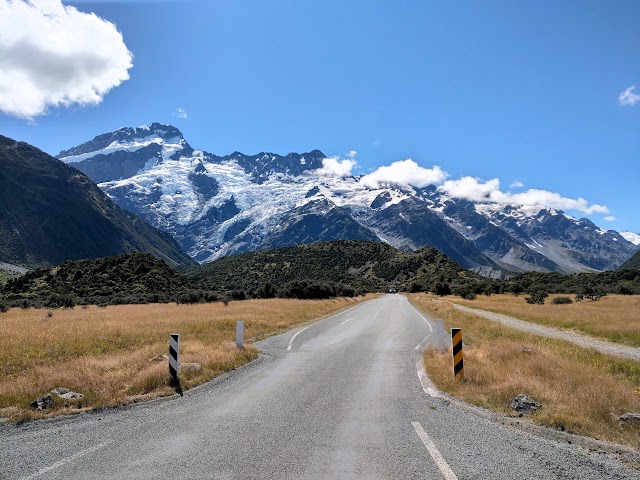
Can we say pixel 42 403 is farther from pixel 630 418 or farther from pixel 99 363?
pixel 630 418

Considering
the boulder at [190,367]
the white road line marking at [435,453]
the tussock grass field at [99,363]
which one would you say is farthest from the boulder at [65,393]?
the white road line marking at [435,453]

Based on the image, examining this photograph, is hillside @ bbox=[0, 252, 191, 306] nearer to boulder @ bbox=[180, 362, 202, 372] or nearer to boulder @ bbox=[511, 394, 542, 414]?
boulder @ bbox=[180, 362, 202, 372]

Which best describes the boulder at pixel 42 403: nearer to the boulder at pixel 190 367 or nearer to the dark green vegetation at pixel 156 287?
the boulder at pixel 190 367

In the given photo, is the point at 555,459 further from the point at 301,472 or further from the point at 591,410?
the point at 301,472

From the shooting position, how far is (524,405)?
349 inches

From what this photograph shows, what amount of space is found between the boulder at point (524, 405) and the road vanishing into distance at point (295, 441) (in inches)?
37.0

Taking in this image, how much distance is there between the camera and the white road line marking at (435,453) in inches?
225

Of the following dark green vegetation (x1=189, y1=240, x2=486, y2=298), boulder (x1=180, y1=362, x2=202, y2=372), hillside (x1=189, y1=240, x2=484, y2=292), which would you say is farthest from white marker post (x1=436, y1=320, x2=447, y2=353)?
hillside (x1=189, y1=240, x2=484, y2=292)

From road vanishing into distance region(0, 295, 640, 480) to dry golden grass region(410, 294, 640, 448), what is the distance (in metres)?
0.85

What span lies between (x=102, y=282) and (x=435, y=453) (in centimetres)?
7441

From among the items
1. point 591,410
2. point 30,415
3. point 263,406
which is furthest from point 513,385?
point 30,415

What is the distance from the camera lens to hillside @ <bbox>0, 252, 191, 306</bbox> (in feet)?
208

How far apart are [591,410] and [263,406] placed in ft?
21.7

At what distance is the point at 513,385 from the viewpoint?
10023 mm
